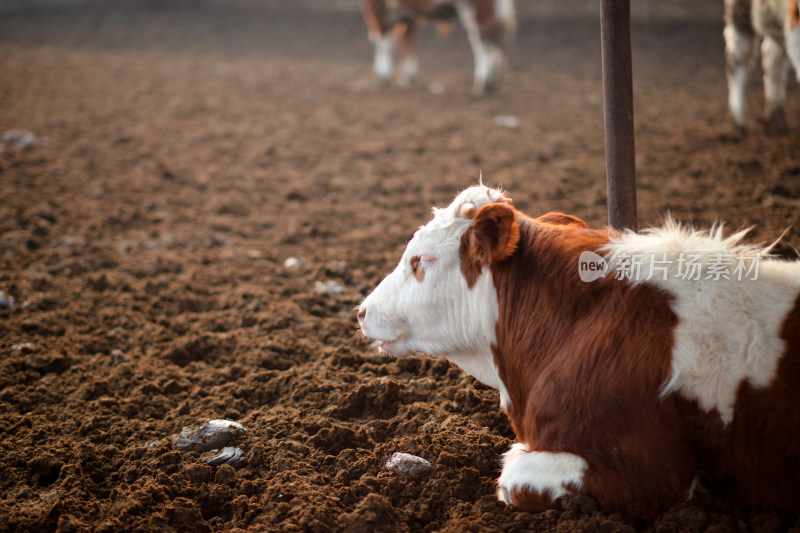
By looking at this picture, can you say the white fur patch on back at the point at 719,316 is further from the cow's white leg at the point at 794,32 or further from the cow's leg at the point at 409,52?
the cow's leg at the point at 409,52

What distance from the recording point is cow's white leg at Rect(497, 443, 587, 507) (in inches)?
98.4

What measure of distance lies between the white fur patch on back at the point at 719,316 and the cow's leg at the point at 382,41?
9.40 metres

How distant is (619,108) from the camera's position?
3531mm

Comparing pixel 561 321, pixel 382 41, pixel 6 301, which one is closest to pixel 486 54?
pixel 382 41

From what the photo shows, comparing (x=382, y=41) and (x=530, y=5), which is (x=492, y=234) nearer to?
(x=382, y=41)

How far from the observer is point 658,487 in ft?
8.00

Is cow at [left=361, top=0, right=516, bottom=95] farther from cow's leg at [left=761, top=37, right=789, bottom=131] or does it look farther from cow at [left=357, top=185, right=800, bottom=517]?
cow at [left=357, top=185, right=800, bottom=517]

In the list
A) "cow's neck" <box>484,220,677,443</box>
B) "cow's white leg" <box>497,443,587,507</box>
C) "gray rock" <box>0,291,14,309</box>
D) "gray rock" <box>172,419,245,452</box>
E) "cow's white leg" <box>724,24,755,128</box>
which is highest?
"cow's white leg" <box>724,24,755,128</box>

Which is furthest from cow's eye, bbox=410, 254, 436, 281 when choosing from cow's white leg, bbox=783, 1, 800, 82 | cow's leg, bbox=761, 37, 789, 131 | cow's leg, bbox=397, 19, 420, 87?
cow's leg, bbox=397, 19, 420, 87

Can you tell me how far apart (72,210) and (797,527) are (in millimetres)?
6066

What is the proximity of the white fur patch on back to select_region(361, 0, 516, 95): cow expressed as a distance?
837 cm

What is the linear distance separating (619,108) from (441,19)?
846 centimetres

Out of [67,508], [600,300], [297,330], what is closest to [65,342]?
[297,330]

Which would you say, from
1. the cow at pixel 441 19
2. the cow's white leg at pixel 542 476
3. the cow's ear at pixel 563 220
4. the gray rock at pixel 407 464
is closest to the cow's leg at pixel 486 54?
the cow at pixel 441 19
